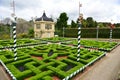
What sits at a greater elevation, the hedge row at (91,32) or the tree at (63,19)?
the tree at (63,19)

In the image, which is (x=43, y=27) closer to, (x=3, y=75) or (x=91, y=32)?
(x=91, y=32)

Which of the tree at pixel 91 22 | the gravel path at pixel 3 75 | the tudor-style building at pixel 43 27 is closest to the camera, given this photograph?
the gravel path at pixel 3 75

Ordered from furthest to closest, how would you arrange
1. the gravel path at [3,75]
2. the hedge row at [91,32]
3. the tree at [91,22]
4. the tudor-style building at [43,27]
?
the tree at [91,22] < the tudor-style building at [43,27] < the hedge row at [91,32] < the gravel path at [3,75]

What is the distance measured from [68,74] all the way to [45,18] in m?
36.6

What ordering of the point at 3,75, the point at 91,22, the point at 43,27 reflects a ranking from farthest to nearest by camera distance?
the point at 91,22, the point at 43,27, the point at 3,75

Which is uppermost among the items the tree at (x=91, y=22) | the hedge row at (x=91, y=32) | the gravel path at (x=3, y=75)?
the tree at (x=91, y=22)

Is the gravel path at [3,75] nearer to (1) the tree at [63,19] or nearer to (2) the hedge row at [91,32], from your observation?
(2) the hedge row at [91,32]

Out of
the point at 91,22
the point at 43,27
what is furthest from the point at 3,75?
the point at 91,22

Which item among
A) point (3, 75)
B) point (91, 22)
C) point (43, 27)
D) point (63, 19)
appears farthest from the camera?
point (63, 19)

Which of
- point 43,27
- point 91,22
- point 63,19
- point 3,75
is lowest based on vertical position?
point 3,75

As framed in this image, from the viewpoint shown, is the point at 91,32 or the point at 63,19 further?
the point at 63,19

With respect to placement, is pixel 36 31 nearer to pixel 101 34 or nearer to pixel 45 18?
pixel 45 18

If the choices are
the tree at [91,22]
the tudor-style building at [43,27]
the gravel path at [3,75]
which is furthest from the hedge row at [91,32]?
the gravel path at [3,75]

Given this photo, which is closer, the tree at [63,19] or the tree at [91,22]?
the tree at [91,22]
